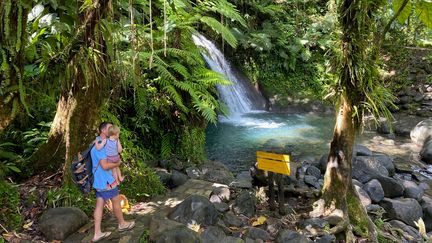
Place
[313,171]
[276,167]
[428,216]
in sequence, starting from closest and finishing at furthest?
[276,167] → [428,216] → [313,171]

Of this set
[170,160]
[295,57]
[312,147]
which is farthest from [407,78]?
[170,160]

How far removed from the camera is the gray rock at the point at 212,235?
11.1 ft

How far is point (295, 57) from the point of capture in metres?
14.5

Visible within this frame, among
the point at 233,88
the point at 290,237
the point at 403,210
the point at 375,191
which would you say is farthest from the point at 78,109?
the point at 233,88

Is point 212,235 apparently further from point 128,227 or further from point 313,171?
point 313,171

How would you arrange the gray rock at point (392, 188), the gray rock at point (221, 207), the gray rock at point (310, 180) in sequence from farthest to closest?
the gray rock at point (310, 180)
the gray rock at point (392, 188)
the gray rock at point (221, 207)

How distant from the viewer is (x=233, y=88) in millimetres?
12664

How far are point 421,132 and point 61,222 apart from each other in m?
10.1

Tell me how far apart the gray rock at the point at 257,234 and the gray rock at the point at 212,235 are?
27 centimetres

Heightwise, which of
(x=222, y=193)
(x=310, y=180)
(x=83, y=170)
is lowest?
(x=310, y=180)

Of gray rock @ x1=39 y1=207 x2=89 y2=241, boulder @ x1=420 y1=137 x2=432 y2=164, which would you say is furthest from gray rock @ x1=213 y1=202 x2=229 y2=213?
boulder @ x1=420 y1=137 x2=432 y2=164

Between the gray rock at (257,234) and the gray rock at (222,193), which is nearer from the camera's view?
the gray rock at (257,234)

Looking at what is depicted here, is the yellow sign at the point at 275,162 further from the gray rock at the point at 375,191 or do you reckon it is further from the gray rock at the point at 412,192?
the gray rock at the point at 412,192

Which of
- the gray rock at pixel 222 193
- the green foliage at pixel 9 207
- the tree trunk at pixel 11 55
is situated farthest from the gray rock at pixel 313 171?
the tree trunk at pixel 11 55
